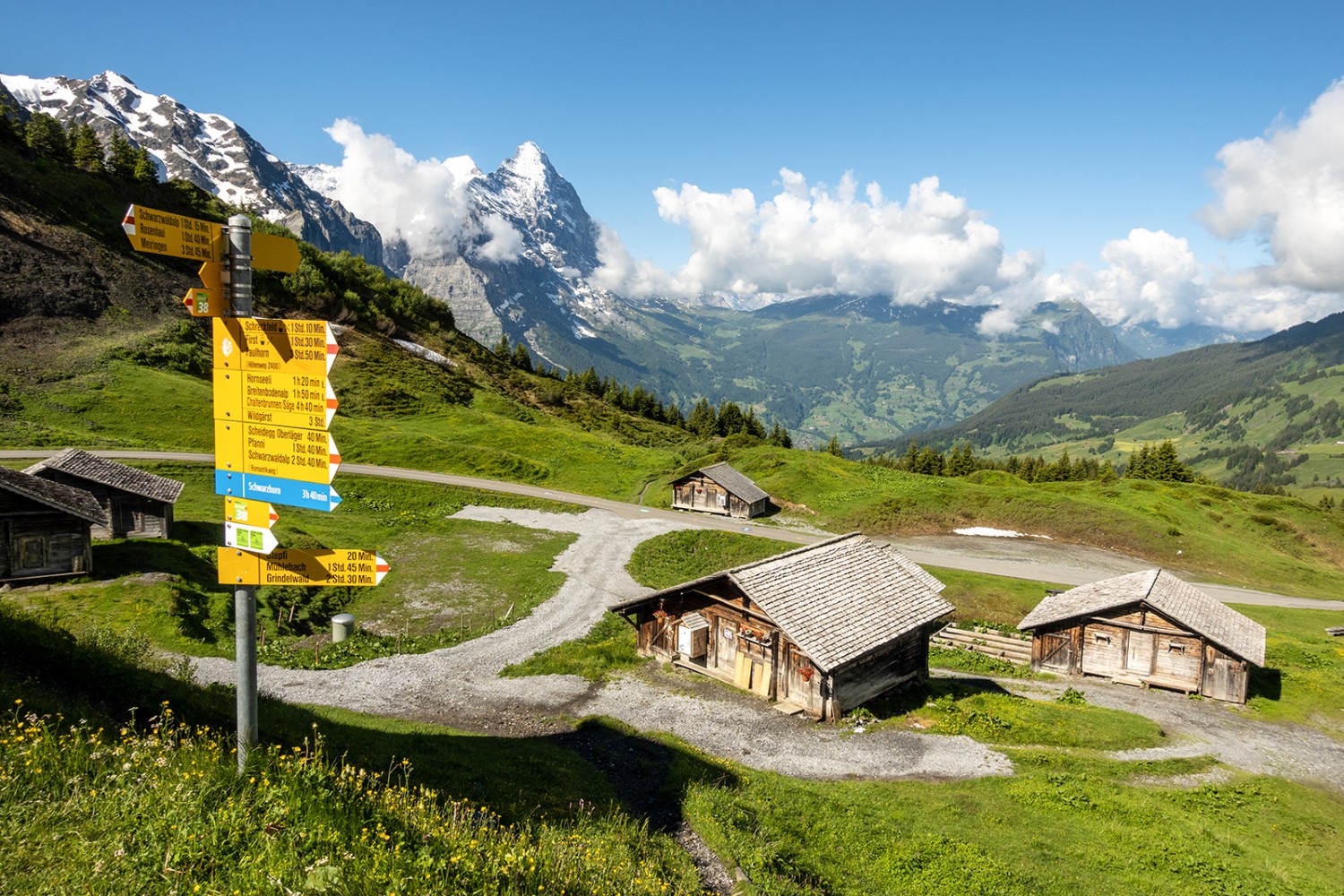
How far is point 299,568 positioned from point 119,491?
3849cm

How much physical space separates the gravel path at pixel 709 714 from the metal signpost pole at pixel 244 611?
1574cm

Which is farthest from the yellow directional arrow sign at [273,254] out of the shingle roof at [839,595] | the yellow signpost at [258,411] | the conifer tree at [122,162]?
the conifer tree at [122,162]

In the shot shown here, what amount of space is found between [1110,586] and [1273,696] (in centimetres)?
834

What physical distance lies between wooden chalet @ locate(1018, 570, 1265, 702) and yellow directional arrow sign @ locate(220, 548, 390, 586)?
38287mm

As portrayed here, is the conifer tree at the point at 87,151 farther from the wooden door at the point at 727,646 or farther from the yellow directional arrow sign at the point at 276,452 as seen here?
the yellow directional arrow sign at the point at 276,452

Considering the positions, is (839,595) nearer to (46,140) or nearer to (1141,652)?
(1141,652)

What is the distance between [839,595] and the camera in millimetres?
28812

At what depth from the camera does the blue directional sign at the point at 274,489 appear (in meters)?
6.54

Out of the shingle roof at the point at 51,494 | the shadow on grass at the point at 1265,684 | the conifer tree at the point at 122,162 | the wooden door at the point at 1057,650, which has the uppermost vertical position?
the conifer tree at the point at 122,162

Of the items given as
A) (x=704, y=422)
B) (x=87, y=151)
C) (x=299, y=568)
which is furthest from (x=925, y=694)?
(x=87, y=151)

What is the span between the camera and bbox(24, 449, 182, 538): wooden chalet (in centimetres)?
3438

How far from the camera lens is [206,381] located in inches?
3236

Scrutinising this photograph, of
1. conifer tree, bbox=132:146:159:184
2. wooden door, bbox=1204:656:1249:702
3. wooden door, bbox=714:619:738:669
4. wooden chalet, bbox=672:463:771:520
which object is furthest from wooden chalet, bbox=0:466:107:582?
conifer tree, bbox=132:146:159:184

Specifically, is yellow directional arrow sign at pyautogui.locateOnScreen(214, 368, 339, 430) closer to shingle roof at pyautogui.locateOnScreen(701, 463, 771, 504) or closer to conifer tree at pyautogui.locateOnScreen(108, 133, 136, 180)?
shingle roof at pyautogui.locateOnScreen(701, 463, 771, 504)
